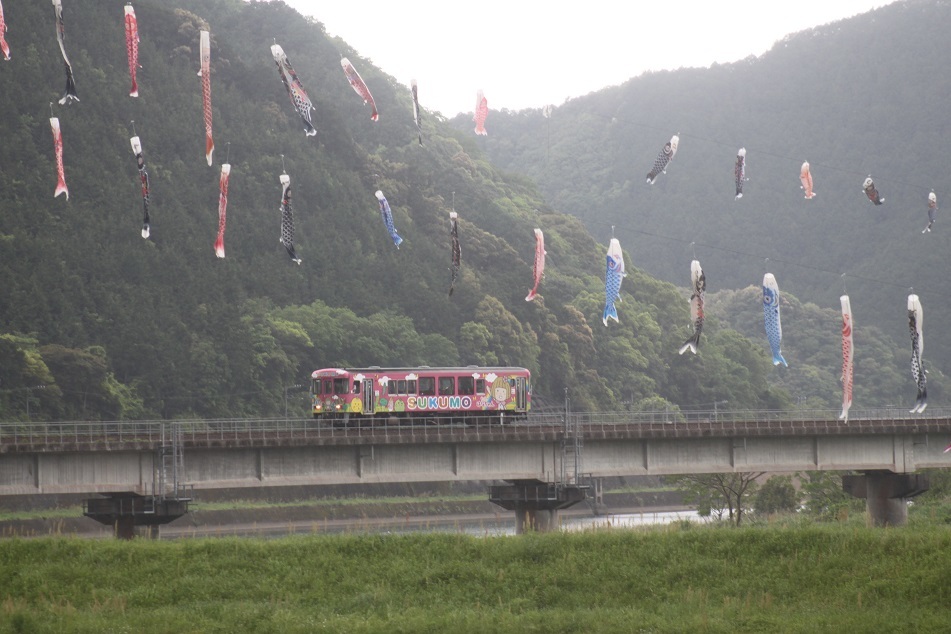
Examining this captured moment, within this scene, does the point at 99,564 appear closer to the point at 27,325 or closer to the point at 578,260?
the point at 27,325

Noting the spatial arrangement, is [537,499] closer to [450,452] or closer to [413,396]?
[450,452]

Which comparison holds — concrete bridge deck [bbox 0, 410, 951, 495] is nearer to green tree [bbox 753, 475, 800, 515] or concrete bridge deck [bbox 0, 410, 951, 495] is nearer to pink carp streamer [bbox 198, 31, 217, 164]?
pink carp streamer [bbox 198, 31, 217, 164]

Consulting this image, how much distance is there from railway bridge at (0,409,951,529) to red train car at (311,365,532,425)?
3.07 m

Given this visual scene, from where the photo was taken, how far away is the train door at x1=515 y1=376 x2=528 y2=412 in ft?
228

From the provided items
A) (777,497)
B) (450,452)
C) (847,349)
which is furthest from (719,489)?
(450,452)

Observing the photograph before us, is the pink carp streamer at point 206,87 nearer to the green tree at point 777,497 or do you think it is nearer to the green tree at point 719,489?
the green tree at point 719,489

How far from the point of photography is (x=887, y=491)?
68.6 m

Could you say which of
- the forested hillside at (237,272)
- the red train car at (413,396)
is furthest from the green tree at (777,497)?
the forested hillside at (237,272)

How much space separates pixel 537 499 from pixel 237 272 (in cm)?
6949

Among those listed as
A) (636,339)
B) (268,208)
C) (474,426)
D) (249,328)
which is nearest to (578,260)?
(636,339)

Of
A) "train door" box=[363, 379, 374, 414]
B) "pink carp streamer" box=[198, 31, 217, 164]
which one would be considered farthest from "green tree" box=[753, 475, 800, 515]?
"pink carp streamer" box=[198, 31, 217, 164]

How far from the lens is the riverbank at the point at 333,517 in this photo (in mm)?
83875

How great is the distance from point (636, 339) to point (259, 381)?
172ft

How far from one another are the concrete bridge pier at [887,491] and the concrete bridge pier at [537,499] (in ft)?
52.1
